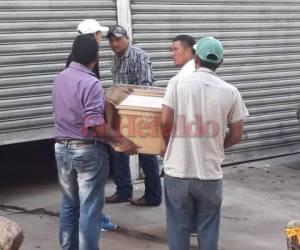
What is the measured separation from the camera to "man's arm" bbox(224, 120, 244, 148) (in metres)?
4.24

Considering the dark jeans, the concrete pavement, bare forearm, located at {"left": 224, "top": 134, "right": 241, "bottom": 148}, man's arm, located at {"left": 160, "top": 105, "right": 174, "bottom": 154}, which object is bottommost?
the concrete pavement

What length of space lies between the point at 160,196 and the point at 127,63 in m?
1.46

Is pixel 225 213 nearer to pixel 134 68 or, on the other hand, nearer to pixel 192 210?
pixel 134 68

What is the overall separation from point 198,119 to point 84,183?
107cm

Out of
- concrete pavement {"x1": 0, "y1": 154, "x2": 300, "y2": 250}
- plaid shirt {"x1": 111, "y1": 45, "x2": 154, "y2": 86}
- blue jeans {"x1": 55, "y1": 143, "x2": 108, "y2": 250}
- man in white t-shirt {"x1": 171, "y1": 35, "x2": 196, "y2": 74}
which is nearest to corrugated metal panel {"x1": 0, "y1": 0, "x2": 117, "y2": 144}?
concrete pavement {"x1": 0, "y1": 154, "x2": 300, "y2": 250}

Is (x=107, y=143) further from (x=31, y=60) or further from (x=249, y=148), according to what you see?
(x=249, y=148)

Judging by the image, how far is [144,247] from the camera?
5.63m

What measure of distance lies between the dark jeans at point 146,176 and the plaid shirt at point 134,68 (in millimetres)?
752

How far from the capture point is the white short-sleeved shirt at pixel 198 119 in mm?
4078

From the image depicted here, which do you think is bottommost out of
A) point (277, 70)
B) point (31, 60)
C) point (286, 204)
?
point (286, 204)

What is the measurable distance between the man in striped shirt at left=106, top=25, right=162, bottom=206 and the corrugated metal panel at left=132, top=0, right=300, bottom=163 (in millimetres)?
1747

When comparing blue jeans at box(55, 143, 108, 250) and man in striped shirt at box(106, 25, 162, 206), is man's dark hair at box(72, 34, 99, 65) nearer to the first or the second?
blue jeans at box(55, 143, 108, 250)

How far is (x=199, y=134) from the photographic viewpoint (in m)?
4.11

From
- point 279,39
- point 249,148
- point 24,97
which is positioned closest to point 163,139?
point 24,97
